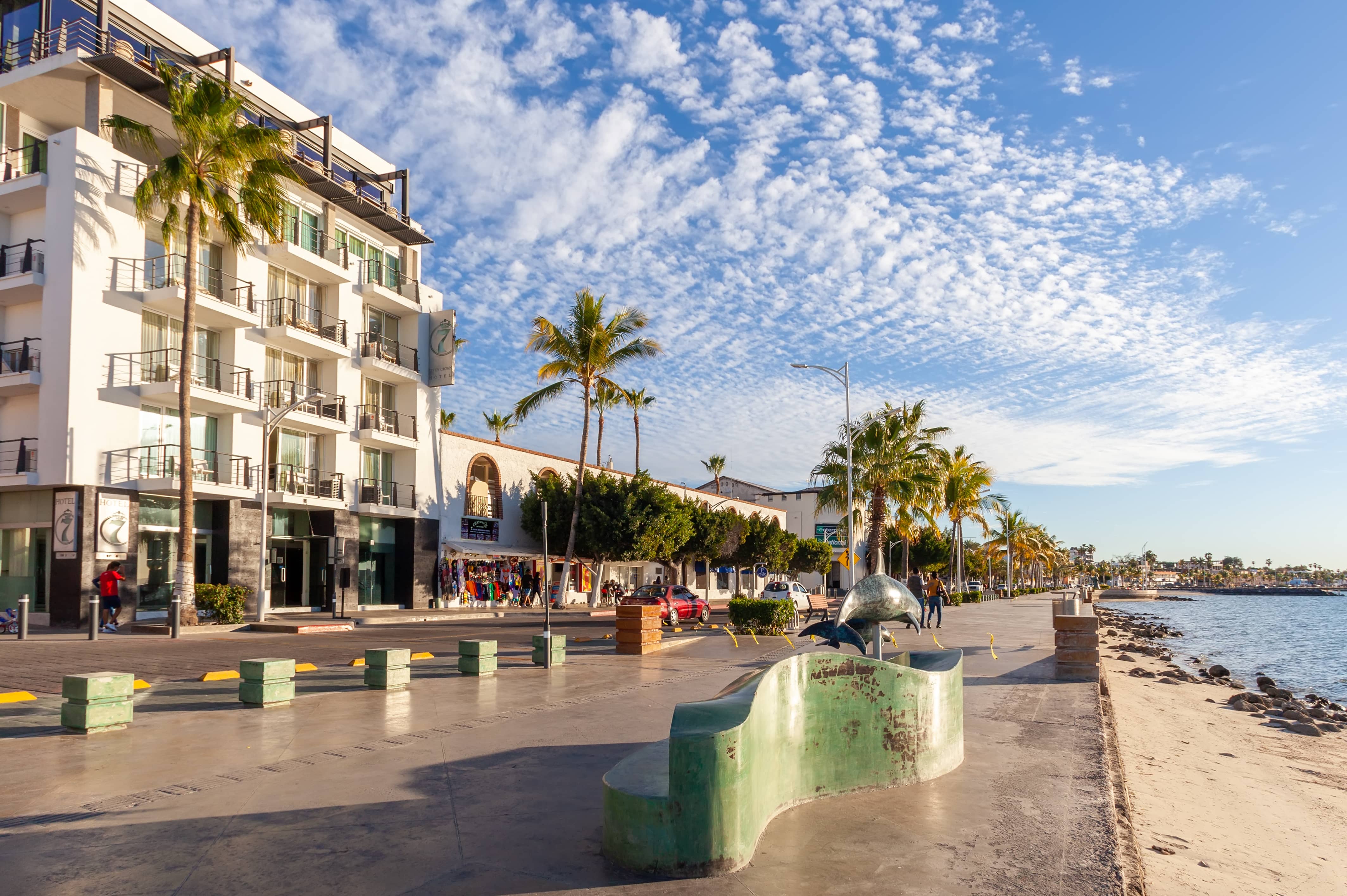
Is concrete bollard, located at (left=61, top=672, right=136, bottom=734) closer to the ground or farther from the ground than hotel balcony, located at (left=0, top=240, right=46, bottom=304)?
closer to the ground

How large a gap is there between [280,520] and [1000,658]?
1020 inches

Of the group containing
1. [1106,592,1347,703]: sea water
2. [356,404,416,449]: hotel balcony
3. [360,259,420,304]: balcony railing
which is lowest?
[1106,592,1347,703]: sea water

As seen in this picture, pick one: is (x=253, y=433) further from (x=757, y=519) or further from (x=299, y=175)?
(x=757, y=519)

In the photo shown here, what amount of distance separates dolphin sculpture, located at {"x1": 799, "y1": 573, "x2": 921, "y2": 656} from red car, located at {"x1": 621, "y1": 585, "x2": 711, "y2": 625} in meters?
17.8

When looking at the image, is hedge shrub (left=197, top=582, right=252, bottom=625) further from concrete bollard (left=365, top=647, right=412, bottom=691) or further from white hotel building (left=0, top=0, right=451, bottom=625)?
concrete bollard (left=365, top=647, right=412, bottom=691)

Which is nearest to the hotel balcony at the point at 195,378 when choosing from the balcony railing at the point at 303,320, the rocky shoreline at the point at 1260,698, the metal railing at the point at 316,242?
the balcony railing at the point at 303,320

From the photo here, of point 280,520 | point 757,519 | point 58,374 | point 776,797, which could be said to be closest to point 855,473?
point 757,519

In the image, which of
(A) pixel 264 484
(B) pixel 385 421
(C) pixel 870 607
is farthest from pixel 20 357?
(C) pixel 870 607

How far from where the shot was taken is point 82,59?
25.2 metres

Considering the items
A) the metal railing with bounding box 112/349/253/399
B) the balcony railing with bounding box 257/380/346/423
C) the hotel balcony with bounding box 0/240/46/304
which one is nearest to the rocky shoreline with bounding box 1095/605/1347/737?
the metal railing with bounding box 112/349/253/399

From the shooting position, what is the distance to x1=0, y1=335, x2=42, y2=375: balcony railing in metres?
25.4

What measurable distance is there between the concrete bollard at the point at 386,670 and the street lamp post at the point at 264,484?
15.1 meters

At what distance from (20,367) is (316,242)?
11878mm

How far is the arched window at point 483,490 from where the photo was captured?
40.7 metres
